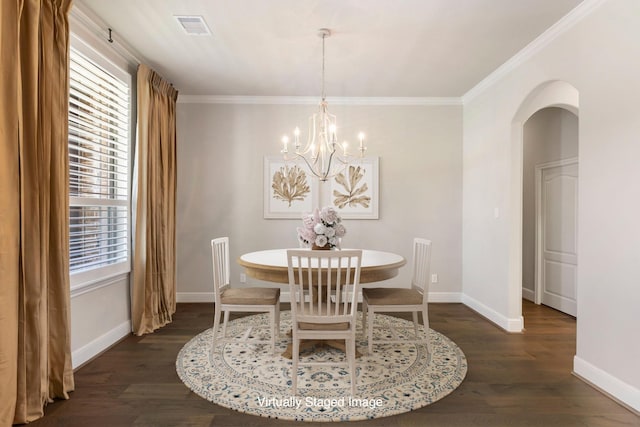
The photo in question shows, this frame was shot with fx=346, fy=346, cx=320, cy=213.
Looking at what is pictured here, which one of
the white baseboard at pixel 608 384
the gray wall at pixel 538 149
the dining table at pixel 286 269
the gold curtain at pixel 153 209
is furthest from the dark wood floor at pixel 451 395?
the gray wall at pixel 538 149

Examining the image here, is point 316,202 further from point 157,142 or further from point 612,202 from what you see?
point 612,202

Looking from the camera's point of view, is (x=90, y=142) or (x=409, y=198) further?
(x=409, y=198)

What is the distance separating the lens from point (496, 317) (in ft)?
12.1

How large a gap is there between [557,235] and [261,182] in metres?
3.84

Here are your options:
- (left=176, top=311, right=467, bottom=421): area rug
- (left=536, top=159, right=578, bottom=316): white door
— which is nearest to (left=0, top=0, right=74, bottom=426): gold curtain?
(left=176, top=311, right=467, bottom=421): area rug

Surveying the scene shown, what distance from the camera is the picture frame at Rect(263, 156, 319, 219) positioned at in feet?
14.7

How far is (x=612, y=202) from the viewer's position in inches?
89.0

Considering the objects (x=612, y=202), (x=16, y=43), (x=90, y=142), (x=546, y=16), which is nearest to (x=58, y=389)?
(x=90, y=142)

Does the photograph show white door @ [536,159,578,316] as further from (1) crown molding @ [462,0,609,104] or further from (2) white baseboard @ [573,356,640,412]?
(2) white baseboard @ [573,356,640,412]

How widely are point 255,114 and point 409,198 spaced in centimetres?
229

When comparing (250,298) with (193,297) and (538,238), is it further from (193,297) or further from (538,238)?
(538,238)

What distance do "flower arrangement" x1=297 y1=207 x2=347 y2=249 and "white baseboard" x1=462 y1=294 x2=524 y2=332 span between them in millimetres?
2067

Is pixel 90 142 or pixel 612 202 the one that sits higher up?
pixel 90 142

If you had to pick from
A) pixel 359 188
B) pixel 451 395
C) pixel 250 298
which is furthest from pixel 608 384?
pixel 359 188
